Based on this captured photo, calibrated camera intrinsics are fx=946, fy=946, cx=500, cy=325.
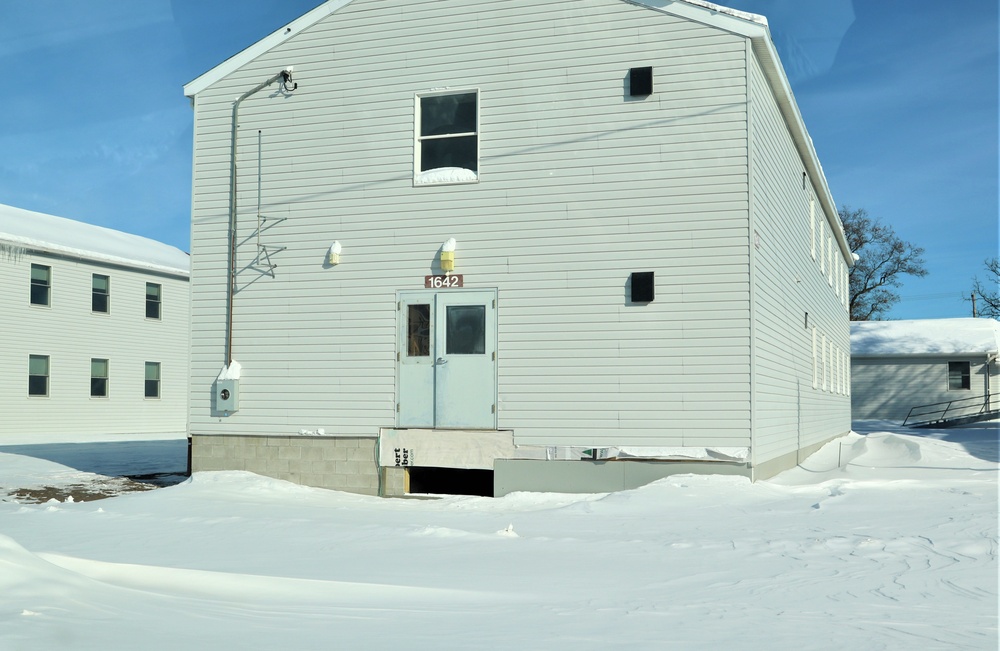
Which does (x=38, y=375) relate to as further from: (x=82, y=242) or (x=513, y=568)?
(x=513, y=568)

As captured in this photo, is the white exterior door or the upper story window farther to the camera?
the upper story window

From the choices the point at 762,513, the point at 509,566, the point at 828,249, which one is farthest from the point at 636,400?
the point at 828,249

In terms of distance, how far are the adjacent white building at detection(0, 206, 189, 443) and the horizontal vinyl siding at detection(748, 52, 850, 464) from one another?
1979 cm

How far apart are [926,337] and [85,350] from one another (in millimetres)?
33553

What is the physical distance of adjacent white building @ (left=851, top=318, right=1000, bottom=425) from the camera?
39.0 metres

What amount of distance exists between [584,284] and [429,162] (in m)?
2.77

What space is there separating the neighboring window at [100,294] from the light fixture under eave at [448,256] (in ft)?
67.5

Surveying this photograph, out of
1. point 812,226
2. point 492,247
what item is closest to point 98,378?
point 492,247

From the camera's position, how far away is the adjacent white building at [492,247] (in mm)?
11523

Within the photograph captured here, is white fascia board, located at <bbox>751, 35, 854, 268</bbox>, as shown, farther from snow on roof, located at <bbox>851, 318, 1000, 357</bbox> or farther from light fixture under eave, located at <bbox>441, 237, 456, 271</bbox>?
snow on roof, located at <bbox>851, 318, 1000, 357</bbox>

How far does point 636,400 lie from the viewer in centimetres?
1160

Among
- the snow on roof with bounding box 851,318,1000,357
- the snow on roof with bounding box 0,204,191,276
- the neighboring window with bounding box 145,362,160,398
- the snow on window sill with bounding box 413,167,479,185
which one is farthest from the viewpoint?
the snow on roof with bounding box 851,318,1000,357

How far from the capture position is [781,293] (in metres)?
14.2

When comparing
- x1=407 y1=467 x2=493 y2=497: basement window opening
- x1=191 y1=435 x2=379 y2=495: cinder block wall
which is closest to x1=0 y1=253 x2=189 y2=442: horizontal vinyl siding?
x1=191 y1=435 x2=379 y2=495: cinder block wall
